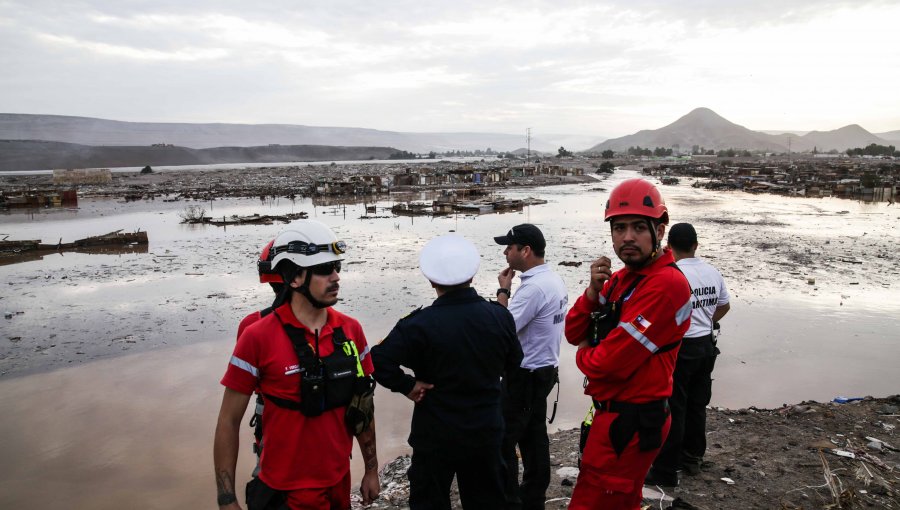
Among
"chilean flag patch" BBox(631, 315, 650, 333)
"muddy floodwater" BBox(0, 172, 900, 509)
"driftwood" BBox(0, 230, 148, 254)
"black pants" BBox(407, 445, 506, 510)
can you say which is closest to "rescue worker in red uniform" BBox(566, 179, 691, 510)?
"chilean flag patch" BBox(631, 315, 650, 333)

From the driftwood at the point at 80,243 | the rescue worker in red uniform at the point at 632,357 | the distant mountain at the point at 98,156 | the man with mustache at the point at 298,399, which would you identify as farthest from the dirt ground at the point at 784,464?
the distant mountain at the point at 98,156

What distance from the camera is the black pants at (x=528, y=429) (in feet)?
10.9

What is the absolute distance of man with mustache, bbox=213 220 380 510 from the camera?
7.02 ft

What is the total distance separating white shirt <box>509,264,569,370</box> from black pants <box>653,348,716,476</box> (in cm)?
101

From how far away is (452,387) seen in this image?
2.47 m

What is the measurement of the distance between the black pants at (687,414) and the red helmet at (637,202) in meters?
1.82

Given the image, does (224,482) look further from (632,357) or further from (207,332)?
(207,332)

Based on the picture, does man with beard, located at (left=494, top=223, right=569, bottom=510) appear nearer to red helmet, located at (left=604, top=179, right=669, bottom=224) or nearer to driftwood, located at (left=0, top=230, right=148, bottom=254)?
red helmet, located at (left=604, top=179, right=669, bottom=224)

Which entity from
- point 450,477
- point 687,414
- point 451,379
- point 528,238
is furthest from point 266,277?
point 687,414

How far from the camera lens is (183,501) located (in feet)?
14.1

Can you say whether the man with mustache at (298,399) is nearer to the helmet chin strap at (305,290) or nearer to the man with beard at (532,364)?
the helmet chin strap at (305,290)

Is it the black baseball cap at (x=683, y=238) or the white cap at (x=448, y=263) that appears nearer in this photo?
the white cap at (x=448, y=263)

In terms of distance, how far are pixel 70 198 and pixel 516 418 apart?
107 ft

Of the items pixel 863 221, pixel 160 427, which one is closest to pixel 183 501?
pixel 160 427
